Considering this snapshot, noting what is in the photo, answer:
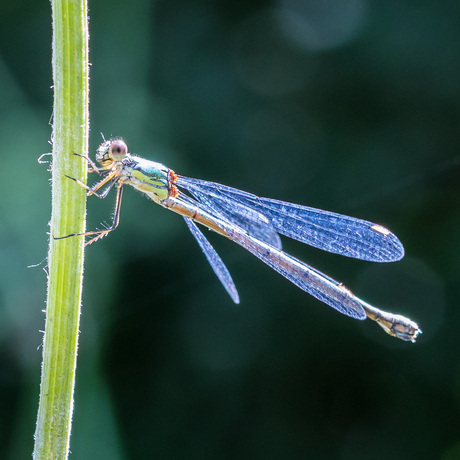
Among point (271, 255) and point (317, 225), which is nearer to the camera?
point (271, 255)

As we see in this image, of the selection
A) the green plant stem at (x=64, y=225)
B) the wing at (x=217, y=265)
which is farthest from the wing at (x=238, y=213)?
the green plant stem at (x=64, y=225)

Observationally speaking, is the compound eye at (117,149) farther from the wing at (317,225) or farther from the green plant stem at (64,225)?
the green plant stem at (64,225)

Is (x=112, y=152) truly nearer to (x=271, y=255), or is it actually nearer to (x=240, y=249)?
(x=271, y=255)

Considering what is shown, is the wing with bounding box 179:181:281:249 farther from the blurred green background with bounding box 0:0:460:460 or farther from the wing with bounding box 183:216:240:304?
the blurred green background with bounding box 0:0:460:460

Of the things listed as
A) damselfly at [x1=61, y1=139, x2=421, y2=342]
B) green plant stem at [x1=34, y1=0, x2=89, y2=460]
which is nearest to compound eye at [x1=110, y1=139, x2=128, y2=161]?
damselfly at [x1=61, y1=139, x2=421, y2=342]

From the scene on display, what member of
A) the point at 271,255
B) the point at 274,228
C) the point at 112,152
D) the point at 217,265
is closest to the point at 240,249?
the point at 274,228

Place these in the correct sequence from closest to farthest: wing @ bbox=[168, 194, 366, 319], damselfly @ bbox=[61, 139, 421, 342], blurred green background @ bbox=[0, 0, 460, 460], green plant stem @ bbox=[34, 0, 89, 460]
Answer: green plant stem @ bbox=[34, 0, 89, 460] < damselfly @ bbox=[61, 139, 421, 342] < wing @ bbox=[168, 194, 366, 319] < blurred green background @ bbox=[0, 0, 460, 460]
